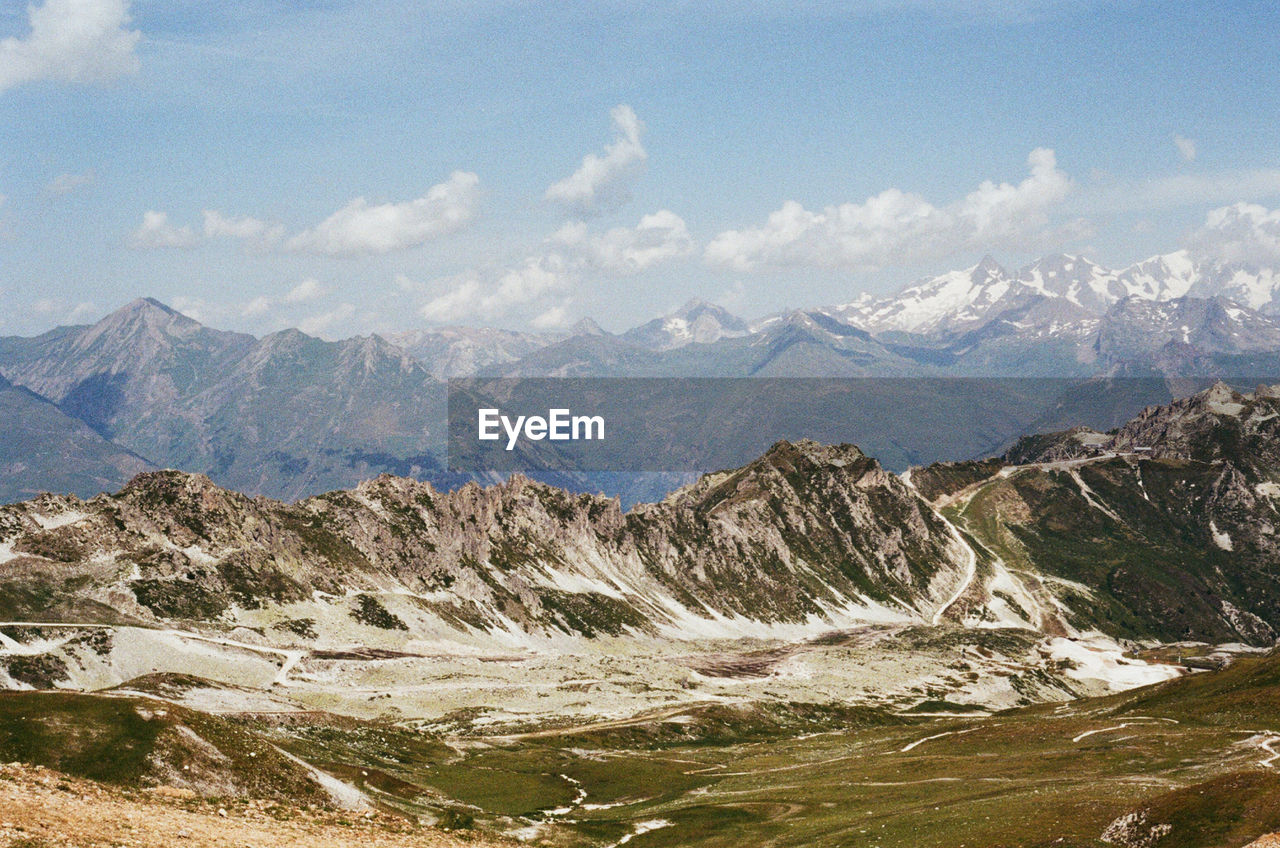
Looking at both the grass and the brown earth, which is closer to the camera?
the brown earth

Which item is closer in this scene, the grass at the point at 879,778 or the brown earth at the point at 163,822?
the brown earth at the point at 163,822

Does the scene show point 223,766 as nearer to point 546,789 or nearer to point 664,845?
point 664,845

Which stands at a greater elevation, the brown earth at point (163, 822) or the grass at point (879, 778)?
the brown earth at point (163, 822)

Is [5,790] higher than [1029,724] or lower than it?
higher

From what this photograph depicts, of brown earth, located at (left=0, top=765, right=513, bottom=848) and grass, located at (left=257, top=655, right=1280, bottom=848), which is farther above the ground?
brown earth, located at (left=0, top=765, right=513, bottom=848)

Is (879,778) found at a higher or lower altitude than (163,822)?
lower

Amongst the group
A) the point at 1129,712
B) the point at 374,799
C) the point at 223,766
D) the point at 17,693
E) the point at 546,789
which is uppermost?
the point at 17,693

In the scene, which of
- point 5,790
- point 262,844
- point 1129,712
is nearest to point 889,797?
point 262,844

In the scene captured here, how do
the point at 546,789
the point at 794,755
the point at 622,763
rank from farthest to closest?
the point at 794,755 < the point at 622,763 < the point at 546,789
